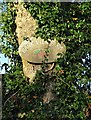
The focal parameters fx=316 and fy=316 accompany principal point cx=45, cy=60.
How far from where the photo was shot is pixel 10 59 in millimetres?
4023

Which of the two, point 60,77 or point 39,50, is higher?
point 39,50

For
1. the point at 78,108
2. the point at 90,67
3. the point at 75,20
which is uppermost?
the point at 75,20

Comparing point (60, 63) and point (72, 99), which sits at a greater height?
point (60, 63)

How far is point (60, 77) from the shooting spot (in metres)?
3.61

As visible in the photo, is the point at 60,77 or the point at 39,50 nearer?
the point at 60,77

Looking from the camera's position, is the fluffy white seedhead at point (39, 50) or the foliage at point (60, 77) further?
the fluffy white seedhead at point (39, 50)

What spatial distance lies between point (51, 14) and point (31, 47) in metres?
0.47

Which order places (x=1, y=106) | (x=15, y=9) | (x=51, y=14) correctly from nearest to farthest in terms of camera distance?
1. (x=1, y=106)
2. (x=51, y=14)
3. (x=15, y=9)

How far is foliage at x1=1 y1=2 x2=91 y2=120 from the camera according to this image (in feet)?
11.5

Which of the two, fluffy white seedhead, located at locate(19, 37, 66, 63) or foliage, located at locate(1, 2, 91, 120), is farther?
fluffy white seedhead, located at locate(19, 37, 66, 63)

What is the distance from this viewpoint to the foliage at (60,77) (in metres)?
3.51

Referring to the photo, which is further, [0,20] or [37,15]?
[0,20]

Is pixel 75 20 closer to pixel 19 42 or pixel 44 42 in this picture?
pixel 44 42

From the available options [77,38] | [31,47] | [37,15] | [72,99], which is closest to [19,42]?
[31,47]
